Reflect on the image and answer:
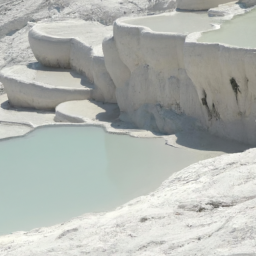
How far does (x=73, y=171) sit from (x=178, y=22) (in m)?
4.01

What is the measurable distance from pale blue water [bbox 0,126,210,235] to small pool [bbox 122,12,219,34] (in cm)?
197

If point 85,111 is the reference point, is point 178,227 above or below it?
above

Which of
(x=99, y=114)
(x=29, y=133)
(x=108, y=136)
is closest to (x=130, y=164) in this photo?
(x=108, y=136)

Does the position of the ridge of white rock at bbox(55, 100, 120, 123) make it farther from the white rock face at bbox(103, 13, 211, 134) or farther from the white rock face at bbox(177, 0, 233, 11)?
the white rock face at bbox(177, 0, 233, 11)

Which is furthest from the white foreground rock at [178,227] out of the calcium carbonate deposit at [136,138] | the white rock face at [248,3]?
the white rock face at [248,3]

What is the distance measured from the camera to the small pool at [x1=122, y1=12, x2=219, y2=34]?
993 cm

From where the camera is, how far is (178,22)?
1064 cm

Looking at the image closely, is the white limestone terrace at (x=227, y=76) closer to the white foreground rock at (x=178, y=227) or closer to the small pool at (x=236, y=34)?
the small pool at (x=236, y=34)

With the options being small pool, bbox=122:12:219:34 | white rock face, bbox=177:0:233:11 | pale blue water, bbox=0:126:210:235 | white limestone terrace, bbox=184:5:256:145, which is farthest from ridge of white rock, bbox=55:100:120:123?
white rock face, bbox=177:0:233:11

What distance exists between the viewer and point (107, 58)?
422 inches

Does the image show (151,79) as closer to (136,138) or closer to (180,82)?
(180,82)

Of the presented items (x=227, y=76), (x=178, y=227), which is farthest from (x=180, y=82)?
(x=178, y=227)

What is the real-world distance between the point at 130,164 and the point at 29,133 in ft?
7.51

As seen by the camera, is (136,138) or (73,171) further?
(136,138)
